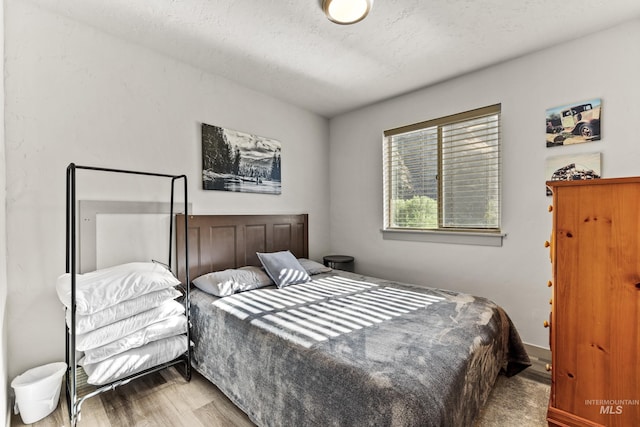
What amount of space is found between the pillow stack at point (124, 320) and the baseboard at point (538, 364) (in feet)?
8.51

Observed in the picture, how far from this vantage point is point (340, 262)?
3.55 meters

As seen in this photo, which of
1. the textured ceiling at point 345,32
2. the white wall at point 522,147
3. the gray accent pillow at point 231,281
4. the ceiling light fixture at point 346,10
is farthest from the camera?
the gray accent pillow at point 231,281

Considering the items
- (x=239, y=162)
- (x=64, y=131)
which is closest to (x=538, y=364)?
(x=239, y=162)

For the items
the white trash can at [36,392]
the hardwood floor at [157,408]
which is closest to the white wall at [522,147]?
the hardwood floor at [157,408]

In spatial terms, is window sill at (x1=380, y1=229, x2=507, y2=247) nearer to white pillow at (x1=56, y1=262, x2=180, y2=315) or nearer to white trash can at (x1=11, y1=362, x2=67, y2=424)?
white pillow at (x1=56, y1=262, x2=180, y2=315)

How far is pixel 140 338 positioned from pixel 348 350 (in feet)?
4.51

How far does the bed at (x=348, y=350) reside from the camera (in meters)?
1.21

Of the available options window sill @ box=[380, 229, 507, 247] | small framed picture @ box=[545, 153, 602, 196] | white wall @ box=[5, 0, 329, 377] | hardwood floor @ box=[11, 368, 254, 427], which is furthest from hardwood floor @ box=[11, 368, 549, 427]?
small framed picture @ box=[545, 153, 602, 196]

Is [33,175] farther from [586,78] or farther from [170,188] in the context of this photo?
[586,78]

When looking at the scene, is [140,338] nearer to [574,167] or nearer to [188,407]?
[188,407]

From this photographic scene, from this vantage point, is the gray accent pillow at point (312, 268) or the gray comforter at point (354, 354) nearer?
the gray comforter at point (354, 354)

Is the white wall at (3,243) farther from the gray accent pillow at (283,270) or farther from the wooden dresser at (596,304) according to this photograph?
the wooden dresser at (596,304)

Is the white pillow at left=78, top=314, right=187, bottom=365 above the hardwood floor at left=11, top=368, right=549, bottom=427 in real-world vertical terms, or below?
above

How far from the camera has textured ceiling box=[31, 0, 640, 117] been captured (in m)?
1.89
